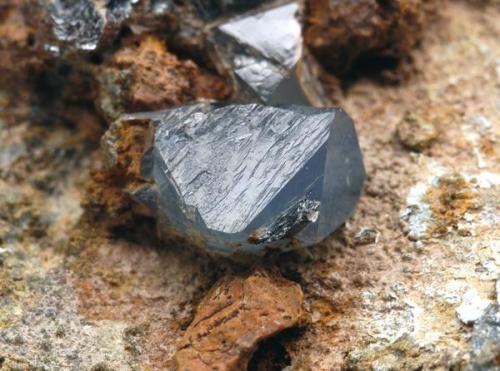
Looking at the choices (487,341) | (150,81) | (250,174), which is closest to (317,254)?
(250,174)

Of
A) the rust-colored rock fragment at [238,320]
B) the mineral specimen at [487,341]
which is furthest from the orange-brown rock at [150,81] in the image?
the mineral specimen at [487,341]

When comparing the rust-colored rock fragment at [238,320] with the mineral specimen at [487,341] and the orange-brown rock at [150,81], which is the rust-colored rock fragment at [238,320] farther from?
the orange-brown rock at [150,81]

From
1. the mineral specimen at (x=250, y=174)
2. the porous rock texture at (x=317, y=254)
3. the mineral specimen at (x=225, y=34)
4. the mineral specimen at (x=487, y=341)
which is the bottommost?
the porous rock texture at (x=317, y=254)

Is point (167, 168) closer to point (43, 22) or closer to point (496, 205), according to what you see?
point (43, 22)

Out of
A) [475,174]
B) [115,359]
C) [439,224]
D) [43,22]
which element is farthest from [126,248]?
[475,174]

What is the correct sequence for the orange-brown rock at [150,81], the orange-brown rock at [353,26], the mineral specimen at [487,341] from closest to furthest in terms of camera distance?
the mineral specimen at [487,341] < the orange-brown rock at [150,81] < the orange-brown rock at [353,26]

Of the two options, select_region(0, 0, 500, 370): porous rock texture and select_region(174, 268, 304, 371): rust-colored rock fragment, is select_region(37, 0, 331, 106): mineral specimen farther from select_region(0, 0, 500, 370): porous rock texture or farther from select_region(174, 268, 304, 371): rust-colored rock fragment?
select_region(174, 268, 304, 371): rust-colored rock fragment
